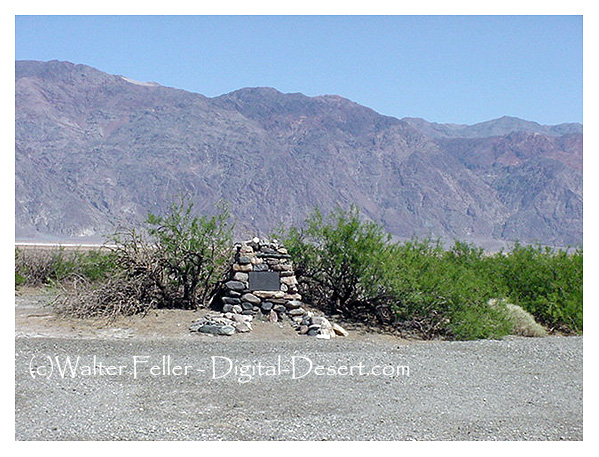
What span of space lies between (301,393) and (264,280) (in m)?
5.55

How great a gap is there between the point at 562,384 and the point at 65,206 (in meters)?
67.0

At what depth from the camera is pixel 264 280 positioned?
1347 cm

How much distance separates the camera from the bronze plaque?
1344 centimetres

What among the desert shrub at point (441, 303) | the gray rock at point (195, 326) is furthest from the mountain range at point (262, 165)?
the gray rock at point (195, 326)

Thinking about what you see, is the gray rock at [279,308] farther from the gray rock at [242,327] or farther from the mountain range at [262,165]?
the mountain range at [262,165]

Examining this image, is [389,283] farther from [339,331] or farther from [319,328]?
[319,328]

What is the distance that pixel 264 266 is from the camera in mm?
13547

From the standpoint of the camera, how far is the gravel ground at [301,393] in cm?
684

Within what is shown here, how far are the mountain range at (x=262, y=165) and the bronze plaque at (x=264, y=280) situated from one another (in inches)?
1876

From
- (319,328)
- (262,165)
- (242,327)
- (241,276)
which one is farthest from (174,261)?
(262,165)

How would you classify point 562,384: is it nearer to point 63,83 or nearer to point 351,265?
point 351,265

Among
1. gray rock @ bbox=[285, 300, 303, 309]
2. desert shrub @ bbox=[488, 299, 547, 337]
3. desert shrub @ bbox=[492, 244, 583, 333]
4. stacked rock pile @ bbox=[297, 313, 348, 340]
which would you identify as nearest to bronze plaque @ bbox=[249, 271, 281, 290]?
gray rock @ bbox=[285, 300, 303, 309]

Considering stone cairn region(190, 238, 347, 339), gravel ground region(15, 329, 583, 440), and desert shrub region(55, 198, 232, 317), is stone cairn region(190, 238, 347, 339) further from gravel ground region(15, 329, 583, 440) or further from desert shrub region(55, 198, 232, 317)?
gravel ground region(15, 329, 583, 440)

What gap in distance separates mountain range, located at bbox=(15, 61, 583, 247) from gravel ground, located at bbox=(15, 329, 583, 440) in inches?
2008
